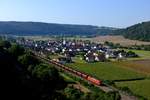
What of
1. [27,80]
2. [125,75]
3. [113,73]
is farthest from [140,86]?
[27,80]

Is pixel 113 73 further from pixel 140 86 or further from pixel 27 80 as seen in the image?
pixel 27 80

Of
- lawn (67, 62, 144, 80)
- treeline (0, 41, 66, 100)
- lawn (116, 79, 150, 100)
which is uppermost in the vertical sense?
treeline (0, 41, 66, 100)

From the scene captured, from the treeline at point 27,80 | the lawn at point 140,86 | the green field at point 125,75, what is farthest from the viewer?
the green field at point 125,75

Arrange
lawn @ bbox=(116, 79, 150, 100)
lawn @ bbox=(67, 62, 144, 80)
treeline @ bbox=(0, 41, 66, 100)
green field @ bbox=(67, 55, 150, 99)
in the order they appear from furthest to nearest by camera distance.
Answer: lawn @ bbox=(67, 62, 144, 80) → green field @ bbox=(67, 55, 150, 99) → lawn @ bbox=(116, 79, 150, 100) → treeline @ bbox=(0, 41, 66, 100)

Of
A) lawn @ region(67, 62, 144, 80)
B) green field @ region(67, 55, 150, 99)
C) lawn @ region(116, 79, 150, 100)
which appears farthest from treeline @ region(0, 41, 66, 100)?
lawn @ region(67, 62, 144, 80)

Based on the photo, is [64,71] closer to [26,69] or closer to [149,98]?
[26,69]

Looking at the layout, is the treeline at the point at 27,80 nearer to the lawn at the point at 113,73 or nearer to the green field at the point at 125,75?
the green field at the point at 125,75

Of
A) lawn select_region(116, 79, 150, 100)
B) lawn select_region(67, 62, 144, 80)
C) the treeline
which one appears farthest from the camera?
lawn select_region(67, 62, 144, 80)

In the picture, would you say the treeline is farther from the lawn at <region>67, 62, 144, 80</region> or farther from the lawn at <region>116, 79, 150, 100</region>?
the lawn at <region>67, 62, 144, 80</region>

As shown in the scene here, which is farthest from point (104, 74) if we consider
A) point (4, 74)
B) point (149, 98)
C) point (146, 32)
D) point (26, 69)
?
point (146, 32)

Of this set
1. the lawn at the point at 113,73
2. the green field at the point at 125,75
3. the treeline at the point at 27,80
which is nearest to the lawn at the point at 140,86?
the green field at the point at 125,75
